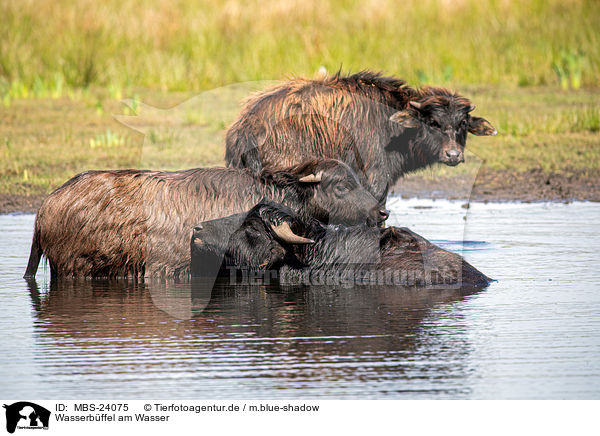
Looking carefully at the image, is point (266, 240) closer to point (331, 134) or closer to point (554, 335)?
point (331, 134)

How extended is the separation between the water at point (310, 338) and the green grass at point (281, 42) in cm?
1039

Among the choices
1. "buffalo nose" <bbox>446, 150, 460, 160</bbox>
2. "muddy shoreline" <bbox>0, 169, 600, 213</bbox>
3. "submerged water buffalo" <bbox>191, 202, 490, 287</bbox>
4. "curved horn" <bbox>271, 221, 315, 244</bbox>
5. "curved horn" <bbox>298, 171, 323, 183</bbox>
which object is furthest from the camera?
"muddy shoreline" <bbox>0, 169, 600, 213</bbox>

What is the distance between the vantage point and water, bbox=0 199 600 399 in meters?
5.66

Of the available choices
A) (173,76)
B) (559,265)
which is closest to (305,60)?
(173,76)

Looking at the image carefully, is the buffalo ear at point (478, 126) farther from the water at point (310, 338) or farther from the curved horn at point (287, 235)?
the curved horn at point (287, 235)

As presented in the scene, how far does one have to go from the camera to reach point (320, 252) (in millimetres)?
8516

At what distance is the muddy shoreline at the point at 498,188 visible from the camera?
499 inches

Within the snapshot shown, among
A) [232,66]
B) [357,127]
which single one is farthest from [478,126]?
[232,66]

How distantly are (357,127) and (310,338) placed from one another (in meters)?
3.46

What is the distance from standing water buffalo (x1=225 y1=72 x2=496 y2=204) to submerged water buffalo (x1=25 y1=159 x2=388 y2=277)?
74cm

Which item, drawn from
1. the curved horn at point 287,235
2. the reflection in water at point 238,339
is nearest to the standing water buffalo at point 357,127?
the curved horn at point 287,235

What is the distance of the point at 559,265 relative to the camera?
29.1 feet

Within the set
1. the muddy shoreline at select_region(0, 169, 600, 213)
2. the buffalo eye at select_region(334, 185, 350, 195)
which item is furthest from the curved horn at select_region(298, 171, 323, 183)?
the muddy shoreline at select_region(0, 169, 600, 213)

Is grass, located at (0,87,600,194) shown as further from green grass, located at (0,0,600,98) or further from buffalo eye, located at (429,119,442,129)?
buffalo eye, located at (429,119,442,129)
